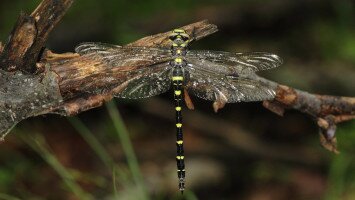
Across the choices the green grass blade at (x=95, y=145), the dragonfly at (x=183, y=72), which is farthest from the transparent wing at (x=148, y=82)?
the green grass blade at (x=95, y=145)

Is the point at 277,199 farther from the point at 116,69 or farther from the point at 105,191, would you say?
the point at 116,69

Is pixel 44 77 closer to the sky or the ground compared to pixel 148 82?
closer to the ground

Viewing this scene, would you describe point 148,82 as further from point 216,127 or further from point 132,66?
point 216,127

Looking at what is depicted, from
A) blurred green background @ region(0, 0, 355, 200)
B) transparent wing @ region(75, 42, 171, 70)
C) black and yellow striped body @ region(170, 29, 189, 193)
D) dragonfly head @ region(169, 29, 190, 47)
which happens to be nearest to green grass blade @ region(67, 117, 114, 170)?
blurred green background @ region(0, 0, 355, 200)

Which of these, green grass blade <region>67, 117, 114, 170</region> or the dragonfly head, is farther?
green grass blade <region>67, 117, 114, 170</region>

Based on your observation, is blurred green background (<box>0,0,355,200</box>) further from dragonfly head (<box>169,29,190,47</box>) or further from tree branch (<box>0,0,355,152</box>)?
tree branch (<box>0,0,355,152</box>)

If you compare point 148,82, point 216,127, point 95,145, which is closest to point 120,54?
point 148,82
